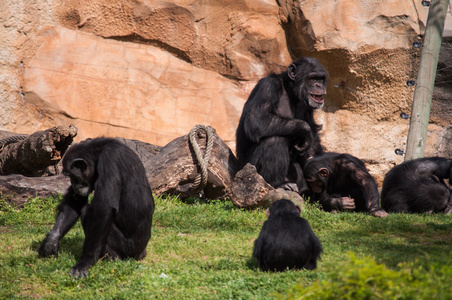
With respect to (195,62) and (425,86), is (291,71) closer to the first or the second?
(425,86)

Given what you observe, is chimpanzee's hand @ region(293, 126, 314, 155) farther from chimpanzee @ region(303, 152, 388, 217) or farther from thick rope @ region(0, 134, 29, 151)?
thick rope @ region(0, 134, 29, 151)

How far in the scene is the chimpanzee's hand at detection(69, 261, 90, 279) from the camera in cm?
449

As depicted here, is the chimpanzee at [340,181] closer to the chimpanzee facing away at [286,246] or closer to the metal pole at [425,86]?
the metal pole at [425,86]

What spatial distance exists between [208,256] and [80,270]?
1.45 meters

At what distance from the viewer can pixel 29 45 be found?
37.4 feet

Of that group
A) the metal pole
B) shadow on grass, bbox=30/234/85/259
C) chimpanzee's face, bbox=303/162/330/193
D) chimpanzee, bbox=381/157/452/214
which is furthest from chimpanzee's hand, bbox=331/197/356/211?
shadow on grass, bbox=30/234/85/259

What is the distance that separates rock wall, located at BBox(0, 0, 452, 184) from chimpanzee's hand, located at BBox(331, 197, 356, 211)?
200 inches

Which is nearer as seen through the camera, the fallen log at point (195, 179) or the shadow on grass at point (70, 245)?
the shadow on grass at point (70, 245)

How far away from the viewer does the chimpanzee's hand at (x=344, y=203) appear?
764 cm

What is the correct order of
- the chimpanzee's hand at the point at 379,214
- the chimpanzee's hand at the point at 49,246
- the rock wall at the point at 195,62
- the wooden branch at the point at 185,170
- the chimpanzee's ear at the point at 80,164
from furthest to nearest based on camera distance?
the rock wall at the point at 195,62 < the wooden branch at the point at 185,170 < the chimpanzee's hand at the point at 379,214 < the chimpanzee's hand at the point at 49,246 < the chimpanzee's ear at the point at 80,164

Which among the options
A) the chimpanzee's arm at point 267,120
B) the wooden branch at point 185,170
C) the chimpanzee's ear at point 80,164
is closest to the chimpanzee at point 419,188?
the chimpanzee's arm at point 267,120

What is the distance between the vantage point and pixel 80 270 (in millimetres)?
4539

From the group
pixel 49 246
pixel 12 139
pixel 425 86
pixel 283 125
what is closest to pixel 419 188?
pixel 425 86

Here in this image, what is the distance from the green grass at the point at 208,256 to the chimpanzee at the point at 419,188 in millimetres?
381
